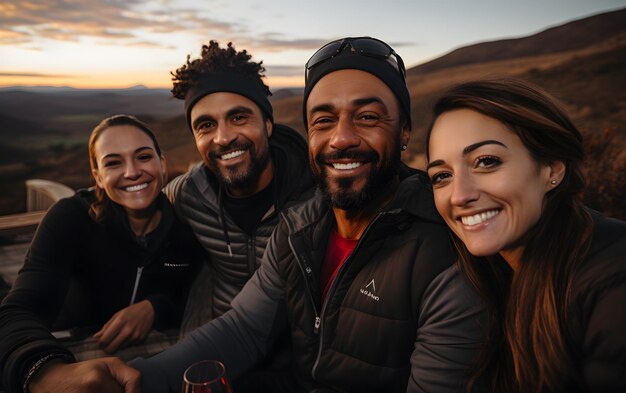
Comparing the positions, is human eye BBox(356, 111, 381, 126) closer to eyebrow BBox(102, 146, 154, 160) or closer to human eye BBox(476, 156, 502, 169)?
→ human eye BBox(476, 156, 502, 169)

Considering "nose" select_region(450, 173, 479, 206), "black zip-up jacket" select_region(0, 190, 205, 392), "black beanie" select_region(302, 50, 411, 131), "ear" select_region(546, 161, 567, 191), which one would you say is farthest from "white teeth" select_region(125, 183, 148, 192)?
"ear" select_region(546, 161, 567, 191)

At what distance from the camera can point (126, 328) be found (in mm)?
2428

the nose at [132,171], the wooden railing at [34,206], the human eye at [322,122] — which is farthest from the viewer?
the wooden railing at [34,206]

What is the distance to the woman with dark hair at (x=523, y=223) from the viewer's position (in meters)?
1.38

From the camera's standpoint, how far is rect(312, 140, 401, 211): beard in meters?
2.17

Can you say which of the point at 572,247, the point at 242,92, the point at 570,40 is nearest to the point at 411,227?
the point at 572,247

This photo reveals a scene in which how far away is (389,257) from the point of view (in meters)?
1.89

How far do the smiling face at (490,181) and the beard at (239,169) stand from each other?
175cm

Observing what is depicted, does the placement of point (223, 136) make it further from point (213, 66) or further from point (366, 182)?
point (366, 182)

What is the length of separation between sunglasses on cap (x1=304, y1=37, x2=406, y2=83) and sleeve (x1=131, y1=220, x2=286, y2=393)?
3.89 ft

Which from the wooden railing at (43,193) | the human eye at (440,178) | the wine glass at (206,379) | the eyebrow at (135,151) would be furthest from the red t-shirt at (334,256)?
the wooden railing at (43,193)

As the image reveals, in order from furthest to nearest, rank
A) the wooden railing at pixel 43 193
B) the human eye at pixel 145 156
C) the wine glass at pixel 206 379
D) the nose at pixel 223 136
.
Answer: the wooden railing at pixel 43 193 < the nose at pixel 223 136 < the human eye at pixel 145 156 < the wine glass at pixel 206 379

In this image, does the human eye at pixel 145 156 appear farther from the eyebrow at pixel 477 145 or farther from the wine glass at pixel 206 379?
the eyebrow at pixel 477 145

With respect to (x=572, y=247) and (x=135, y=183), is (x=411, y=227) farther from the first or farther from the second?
(x=135, y=183)
